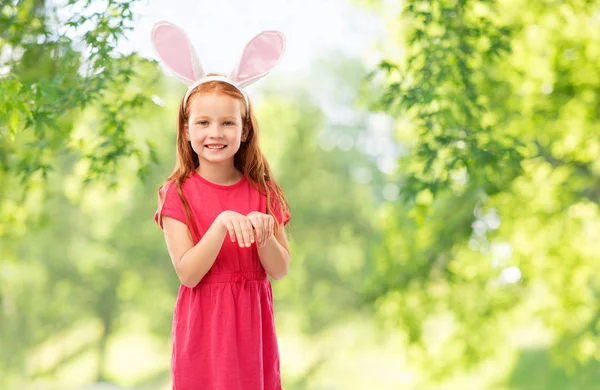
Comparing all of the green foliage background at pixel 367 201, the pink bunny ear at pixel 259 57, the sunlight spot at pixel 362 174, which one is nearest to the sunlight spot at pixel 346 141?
the green foliage background at pixel 367 201

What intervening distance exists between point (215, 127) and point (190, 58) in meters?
0.23

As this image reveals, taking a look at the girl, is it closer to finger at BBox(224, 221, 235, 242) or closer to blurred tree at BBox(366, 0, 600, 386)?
finger at BBox(224, 221, 235, 242)

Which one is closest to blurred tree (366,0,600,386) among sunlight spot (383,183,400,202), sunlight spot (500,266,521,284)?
sunlight spot (500,266,521,284)

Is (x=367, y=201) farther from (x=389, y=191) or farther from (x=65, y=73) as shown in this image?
(x=65, y=73)

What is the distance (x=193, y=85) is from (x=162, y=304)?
1095cm

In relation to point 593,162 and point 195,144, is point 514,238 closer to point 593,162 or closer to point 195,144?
point 593,162

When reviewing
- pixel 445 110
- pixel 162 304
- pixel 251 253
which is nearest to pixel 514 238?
pixel 445 110

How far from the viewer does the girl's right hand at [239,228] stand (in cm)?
164

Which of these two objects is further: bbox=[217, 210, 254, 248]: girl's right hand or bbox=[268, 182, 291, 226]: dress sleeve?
bbox=[268, 182, 291, 226]: dress sleeve

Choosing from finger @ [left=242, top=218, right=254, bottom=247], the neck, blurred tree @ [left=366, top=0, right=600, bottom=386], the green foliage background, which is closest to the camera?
finger @ [left=242, top=218, right=254, bottom=247]

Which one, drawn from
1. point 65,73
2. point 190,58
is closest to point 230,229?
point 190,58

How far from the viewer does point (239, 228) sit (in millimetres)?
1650

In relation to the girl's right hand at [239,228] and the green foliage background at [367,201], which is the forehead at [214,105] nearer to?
the girl's right hand at [239,228]

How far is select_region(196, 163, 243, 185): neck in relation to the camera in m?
1.91
